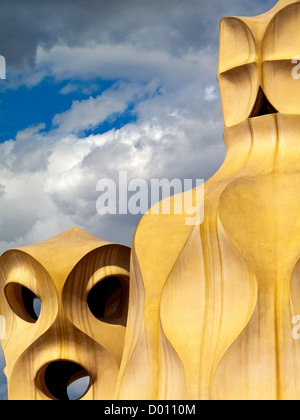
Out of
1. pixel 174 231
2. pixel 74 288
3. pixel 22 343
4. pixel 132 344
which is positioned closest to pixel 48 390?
pixel 22 343

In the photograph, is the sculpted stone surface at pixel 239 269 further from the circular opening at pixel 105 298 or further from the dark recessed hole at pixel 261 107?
the circular opening at pixel 105 298

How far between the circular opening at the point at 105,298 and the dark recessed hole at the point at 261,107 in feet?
17.3

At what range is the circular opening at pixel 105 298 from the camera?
16.5 metres

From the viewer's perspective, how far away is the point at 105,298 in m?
16.6

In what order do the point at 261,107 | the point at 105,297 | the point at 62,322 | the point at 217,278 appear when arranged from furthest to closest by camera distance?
the point at 105,297
the point at 62,322
the point at 261,107
the point at 217,278

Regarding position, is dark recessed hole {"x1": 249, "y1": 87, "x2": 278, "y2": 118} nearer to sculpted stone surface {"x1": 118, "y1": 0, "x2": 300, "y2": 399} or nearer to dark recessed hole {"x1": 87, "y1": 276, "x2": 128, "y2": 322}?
sculpted stone surface {"x1": 118, "y1": 0, "x2": 300, "y2": 399}

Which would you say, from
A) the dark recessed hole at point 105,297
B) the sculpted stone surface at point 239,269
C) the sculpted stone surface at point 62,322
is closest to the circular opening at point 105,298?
the dark recessed hole at point 105,297

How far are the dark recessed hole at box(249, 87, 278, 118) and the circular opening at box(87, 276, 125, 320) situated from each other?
5.28 meters

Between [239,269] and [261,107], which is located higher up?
[261,107]

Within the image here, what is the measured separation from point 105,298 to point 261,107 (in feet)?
19.2

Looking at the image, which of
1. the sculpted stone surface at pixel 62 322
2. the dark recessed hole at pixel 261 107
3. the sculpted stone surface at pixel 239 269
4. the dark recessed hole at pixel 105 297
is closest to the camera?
the sculpted stone surface at pixel 239 269

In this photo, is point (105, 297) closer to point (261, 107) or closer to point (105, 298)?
point (105, 298)

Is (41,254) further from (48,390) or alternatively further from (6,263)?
(48,390)

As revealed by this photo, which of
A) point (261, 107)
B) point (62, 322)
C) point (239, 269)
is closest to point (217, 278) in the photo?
point (239, 269)
